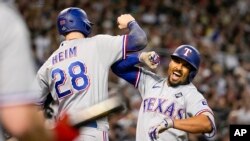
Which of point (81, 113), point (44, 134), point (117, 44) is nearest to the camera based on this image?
point (44, 134)

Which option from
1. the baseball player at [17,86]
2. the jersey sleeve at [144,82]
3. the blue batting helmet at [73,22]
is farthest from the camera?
the jersey sleeve at [144,82]

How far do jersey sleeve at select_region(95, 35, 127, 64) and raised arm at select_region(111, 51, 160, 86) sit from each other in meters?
0.18

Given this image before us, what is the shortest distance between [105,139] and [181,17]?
9.28 m

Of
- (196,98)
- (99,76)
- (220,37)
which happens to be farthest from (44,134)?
(220,37)

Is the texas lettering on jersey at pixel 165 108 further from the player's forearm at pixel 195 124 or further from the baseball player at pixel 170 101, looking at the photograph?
the player's forearm at pixel 195 124

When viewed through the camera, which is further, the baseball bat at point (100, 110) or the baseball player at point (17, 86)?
the baseball bat at point (100, 110)

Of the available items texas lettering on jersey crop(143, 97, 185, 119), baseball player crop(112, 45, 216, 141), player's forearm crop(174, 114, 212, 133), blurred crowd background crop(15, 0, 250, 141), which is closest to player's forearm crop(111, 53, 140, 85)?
baseball player crop(112, 45, 216, 141)

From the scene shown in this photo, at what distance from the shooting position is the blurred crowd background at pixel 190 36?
10.4 metres

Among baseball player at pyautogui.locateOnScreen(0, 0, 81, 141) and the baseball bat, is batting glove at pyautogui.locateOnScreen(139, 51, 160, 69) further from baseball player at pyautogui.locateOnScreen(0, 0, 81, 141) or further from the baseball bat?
baseball player at pyautogui.locateOnScreen(0, 0, 81, 141)

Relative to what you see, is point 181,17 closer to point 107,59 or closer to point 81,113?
point 107,59

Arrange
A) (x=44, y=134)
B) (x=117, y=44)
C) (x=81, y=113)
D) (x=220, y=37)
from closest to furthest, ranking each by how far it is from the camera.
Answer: (x=44, y=134) → (x=81, y=113) → (x=117, y=44) → (x=220, y=37)

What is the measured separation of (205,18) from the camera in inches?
588

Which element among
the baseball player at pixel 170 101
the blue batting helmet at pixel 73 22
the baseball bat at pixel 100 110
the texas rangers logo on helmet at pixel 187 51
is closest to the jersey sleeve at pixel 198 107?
the baseball player at pixel 170 101

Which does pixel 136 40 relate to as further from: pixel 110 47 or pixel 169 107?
pixel 169 107
